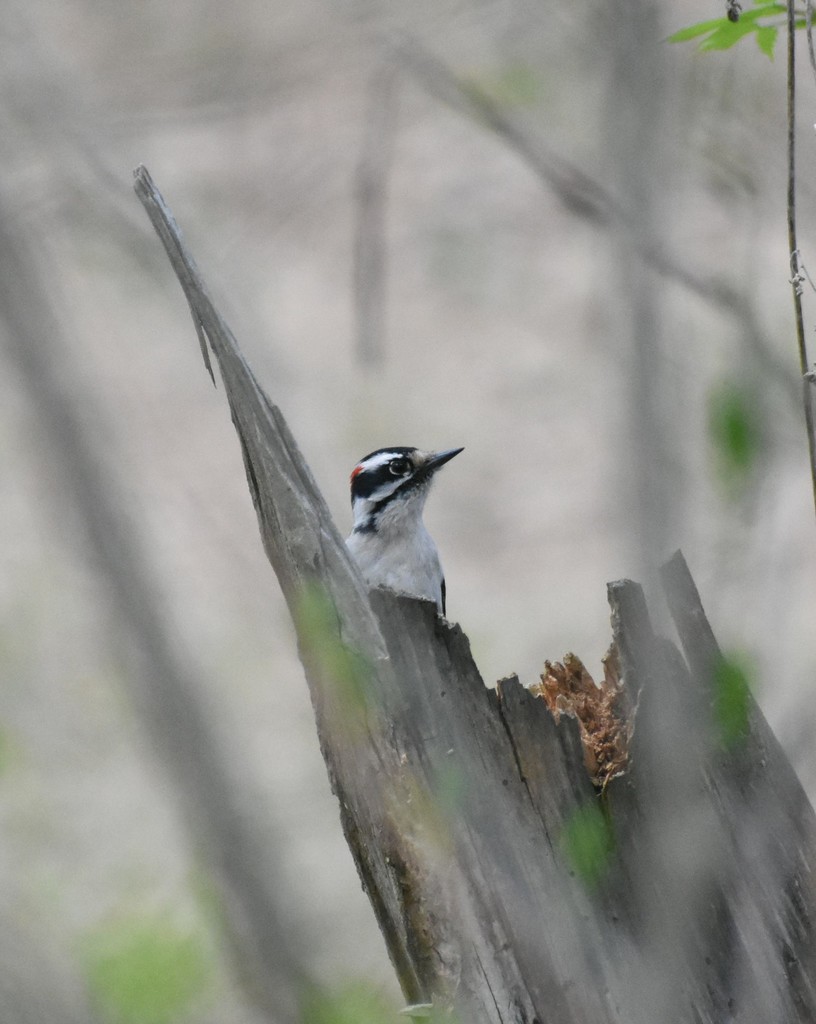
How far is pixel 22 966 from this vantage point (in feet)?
9.18

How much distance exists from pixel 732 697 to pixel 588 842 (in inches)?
24.4

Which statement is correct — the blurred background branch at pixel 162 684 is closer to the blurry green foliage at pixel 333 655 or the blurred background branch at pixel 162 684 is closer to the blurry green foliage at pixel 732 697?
the blurry green foliage at pixel 333 655

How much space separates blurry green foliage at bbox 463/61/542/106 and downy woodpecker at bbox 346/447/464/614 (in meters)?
1.46

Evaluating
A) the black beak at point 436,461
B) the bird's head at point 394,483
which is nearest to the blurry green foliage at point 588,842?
the bird's head at point 394,483

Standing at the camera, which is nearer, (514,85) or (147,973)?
(147,973)

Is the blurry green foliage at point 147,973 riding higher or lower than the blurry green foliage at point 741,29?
lower

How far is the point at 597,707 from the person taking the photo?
3311 millimetres

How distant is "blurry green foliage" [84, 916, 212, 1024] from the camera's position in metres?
3.25

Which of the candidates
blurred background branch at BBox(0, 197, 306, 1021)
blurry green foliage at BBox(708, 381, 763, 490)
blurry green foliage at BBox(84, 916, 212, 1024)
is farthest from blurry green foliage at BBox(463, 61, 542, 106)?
blurry green foliage at BBox(708, 381, 763, 490)

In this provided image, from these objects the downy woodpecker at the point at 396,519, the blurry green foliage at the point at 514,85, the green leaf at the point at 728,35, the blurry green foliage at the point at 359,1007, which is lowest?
the blurry green foliage at the point at 359,1007

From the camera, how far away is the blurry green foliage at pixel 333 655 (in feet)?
8.95

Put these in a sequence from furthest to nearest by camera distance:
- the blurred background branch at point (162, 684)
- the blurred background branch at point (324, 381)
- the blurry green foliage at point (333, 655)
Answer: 1. the blurry green foliage at point (333, 655)
2. the blurred background branch at point (324, 381)
3. the blurred background branch at point (162, 684)

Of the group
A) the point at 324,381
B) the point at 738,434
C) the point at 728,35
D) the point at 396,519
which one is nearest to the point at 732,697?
the point at 738,434

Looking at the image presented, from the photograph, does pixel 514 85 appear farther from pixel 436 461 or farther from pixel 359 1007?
pixel 359 1007
